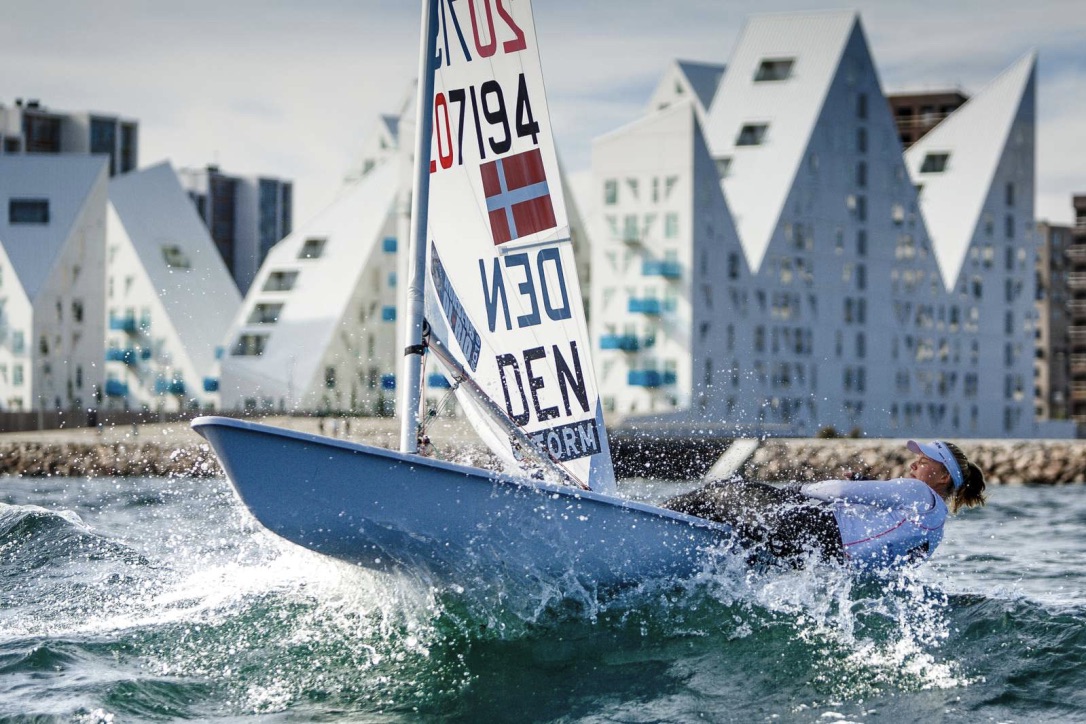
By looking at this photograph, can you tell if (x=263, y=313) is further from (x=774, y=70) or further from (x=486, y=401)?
(x=486, y=401)

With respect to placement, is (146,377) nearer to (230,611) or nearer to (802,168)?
(802,168)

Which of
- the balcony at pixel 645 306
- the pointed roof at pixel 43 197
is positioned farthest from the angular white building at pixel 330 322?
the balcony at pixel 645 306

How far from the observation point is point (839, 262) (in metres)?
56.1

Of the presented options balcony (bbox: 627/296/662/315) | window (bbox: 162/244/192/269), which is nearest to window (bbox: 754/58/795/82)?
balcony (bbox: 627/296/662/315)

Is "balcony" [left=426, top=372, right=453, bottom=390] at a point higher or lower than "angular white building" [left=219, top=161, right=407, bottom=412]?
lower

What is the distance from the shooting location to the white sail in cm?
882

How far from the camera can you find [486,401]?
884 centimetres

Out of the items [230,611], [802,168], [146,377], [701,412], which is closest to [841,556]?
[230,611]

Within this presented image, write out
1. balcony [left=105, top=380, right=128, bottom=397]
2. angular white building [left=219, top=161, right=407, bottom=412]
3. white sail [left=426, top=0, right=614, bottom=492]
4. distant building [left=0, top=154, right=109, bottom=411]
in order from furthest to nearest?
balcony [left=105, top=380, right=128, bottom=397], distant building [left=0, top=154, right=109, bottom=411], angular white building [left=219, top=161, right=407, bottom=412], white sail [left=426, top=0, right=614, bottom=492]

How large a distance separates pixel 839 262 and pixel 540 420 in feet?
158

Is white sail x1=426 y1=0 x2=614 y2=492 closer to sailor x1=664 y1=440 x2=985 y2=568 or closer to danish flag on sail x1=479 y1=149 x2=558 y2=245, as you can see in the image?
danish flag on sail x1=479 y1=149 x2=558 y2=245

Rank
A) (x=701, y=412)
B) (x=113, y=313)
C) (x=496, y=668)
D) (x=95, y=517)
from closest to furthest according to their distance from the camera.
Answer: (x=496, y=668)
(x=95, y=517)
(x=701, y=412)
(x=113, y=313)

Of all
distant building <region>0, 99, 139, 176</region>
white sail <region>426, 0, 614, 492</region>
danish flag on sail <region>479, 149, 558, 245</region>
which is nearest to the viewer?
white sail <region>426, 0, 614, 492</region>

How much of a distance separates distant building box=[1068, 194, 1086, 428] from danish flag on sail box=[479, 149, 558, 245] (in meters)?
86.9
